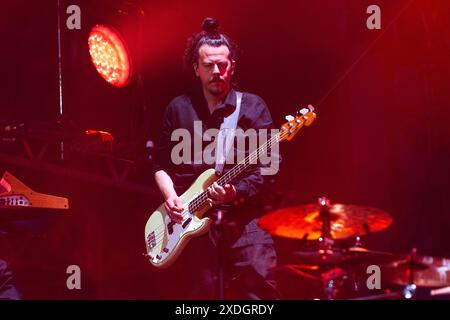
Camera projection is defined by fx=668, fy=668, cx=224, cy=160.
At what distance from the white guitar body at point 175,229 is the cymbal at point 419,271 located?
3.48 feet

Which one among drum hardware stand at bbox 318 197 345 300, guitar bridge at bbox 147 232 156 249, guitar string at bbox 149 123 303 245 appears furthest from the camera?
guitar bridge at bbox 147 232 156 249

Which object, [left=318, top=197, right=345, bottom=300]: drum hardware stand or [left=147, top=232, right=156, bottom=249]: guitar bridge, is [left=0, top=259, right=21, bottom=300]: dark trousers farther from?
[left=318, top=197, right=345, bottom=300]: drum hardware stand

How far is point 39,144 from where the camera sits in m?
5.03

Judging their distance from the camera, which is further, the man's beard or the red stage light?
the red stage light

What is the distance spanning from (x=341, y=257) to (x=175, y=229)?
1092 mm

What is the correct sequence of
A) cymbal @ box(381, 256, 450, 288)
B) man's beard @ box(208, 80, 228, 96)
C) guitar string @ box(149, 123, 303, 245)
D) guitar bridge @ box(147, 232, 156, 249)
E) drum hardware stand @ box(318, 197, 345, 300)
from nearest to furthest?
1. cymbal @ box(381, 256, 450, 288)
2. drum hardware stand @ box(318, 197, 345, 300)
3. guitar string @ box(149, 123, 303, 245)
4. man's beard @ box(208, 80, 228, 96)
5. guitar bridge @ box(147, 232, 156, 249)

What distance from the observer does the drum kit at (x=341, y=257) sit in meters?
3.48

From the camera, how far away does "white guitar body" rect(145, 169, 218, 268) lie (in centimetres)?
395

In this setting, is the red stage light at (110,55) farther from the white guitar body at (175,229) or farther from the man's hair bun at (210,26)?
the white guitar body at (175,229)

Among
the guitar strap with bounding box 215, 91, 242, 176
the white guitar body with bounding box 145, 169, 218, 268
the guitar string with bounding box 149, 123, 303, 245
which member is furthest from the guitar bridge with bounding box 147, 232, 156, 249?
the guitar strap with bounding box 215, 91, 242, 176

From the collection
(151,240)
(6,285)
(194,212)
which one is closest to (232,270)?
(194,212)

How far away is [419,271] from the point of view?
355 cm

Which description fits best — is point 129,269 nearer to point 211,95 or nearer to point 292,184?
point 292,184
